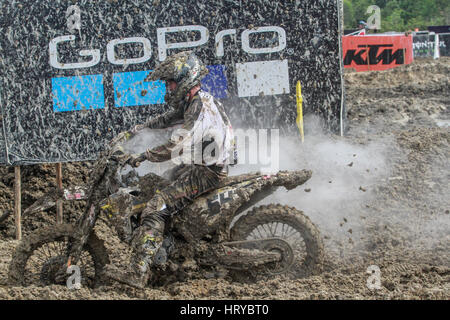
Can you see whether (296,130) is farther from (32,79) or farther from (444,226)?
(32,79)

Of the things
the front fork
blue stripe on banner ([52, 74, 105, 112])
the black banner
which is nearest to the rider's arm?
the front fork

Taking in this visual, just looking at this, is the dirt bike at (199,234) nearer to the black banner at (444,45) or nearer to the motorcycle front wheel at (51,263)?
the motorcycle front wheel at (51,263)

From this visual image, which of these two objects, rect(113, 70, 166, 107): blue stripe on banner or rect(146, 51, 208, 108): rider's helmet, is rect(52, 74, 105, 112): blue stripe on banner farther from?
rect(146, 51, 208, 108): rider's helmet

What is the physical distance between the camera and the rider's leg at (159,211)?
484 centimetres

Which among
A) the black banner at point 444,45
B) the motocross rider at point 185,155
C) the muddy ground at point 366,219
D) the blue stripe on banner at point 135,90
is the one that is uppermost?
the black banner at point 444,45

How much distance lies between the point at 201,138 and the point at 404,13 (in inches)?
1512

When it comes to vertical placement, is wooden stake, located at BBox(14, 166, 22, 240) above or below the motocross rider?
below

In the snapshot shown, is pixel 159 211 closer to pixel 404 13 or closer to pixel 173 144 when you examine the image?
pixel 173 144

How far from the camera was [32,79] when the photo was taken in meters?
7.09

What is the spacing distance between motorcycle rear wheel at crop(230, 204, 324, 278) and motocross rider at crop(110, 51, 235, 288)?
496 millimetres

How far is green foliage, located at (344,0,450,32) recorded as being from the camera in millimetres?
36906

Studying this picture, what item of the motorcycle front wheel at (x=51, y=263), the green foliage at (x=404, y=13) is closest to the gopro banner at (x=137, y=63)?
the motorcycle front wheel at (x=51, y=263)

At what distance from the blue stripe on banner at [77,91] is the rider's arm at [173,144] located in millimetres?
2652

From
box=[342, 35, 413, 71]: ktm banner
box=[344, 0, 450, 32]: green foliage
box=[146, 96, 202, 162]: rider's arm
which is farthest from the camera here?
box=[344, 0, 450, 32]: green foliage
